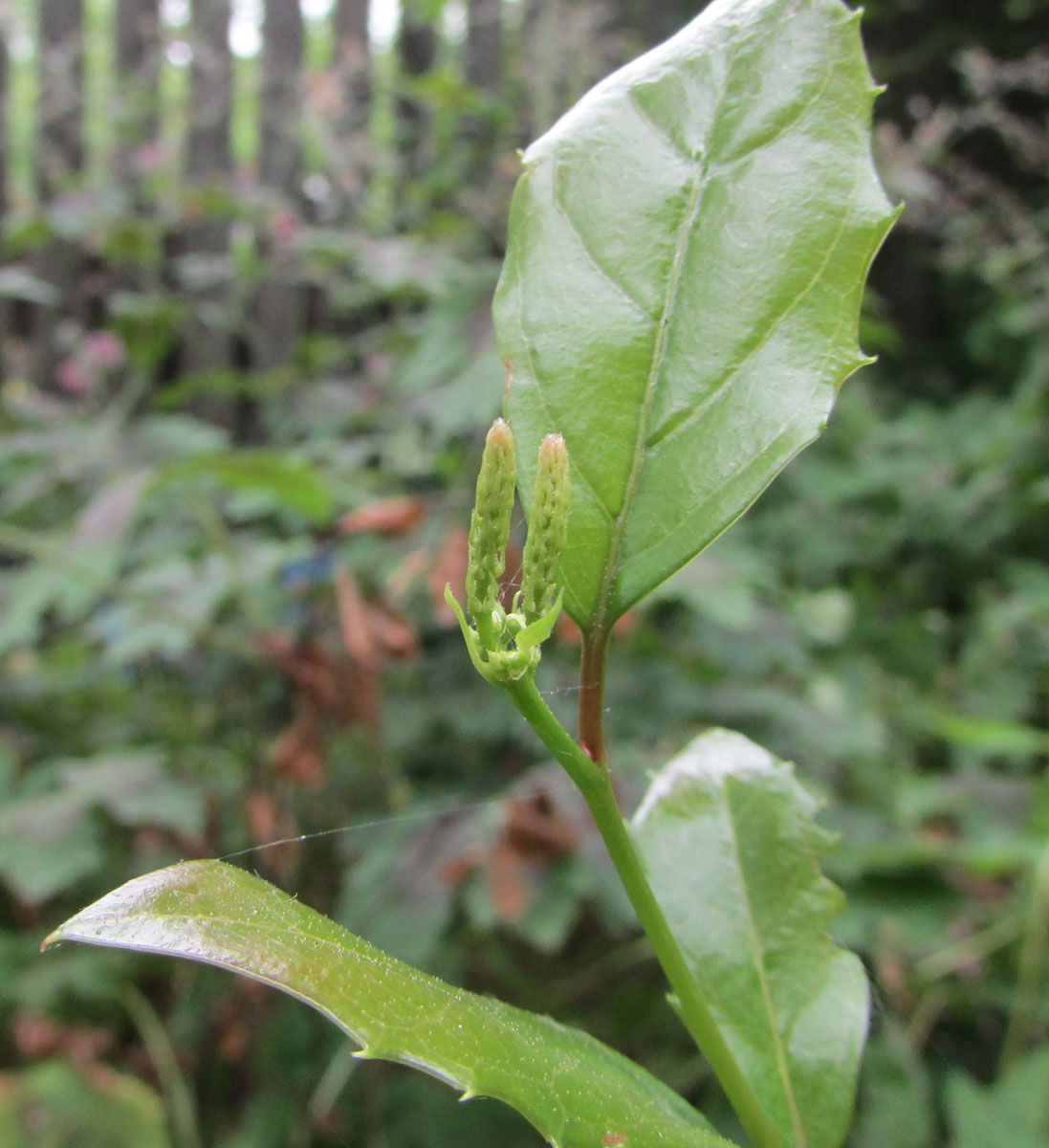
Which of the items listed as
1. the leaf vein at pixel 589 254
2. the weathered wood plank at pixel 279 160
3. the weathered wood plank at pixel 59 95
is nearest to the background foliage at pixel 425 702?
the weathered wood plank at pixel 279 160

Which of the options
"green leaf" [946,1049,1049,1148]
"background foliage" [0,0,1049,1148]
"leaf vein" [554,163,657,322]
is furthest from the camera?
"background foliage" [0,0,1049,1148]

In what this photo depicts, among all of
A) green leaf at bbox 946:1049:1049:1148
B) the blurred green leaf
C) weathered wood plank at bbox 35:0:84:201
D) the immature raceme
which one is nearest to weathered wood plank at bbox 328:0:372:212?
weathered wood plank at bbox 35:0:84:201

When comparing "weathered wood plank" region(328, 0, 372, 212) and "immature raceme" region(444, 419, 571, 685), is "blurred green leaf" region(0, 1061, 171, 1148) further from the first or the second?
"weathered wood plank" region(328, 0, 372, 212)

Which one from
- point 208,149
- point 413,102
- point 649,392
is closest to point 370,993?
point 649,392

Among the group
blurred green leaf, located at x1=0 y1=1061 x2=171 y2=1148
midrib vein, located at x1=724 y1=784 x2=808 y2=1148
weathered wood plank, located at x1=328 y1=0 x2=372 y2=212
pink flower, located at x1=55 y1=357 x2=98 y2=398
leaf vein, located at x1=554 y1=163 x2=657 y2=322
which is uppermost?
leaf vein, located at x1=554 y1=163 x2=657 y2=322

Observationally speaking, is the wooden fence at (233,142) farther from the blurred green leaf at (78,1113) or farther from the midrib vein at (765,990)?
the midrib vein at (765,990)

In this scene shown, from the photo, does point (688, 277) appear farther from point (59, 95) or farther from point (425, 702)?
point (59, 95)
